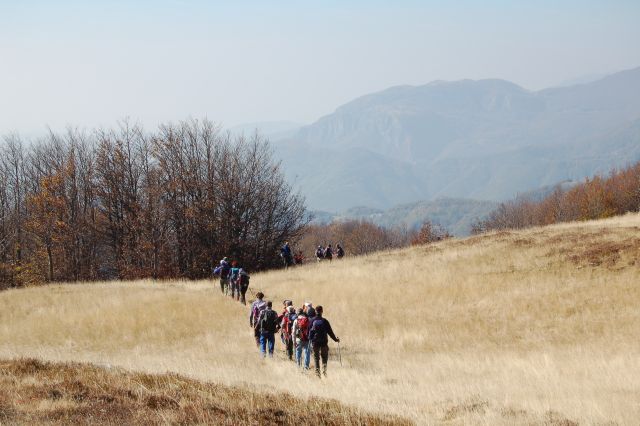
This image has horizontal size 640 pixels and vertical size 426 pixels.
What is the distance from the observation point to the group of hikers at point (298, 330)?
17531mm

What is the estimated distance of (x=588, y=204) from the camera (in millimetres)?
122688

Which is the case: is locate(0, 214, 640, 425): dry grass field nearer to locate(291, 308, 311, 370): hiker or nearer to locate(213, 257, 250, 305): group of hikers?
locate(291, 308, 311, 370): hiker

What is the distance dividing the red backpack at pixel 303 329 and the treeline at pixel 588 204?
8049cm

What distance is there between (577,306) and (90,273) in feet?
170

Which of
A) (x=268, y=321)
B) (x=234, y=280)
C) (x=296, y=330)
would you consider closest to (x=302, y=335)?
(x=296, y=330)

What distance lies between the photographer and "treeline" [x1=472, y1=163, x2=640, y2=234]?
11475 cm

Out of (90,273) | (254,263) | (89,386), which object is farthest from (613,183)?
(89,386)

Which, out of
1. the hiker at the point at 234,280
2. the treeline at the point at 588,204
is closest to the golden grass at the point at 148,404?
the hiker at the point at 234,280

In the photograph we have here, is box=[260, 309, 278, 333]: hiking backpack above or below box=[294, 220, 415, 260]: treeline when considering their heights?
below

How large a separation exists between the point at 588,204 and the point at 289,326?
4605 inches

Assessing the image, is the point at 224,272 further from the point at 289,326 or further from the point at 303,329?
the point at 303,329

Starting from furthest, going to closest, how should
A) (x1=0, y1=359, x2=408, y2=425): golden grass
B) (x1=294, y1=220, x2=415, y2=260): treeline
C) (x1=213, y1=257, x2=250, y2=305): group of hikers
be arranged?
(x1=294, y1=220, x2=415, y2=260): treeline → (x1=213, y1=257, x2=250, y2=305): group of hikers → (x1=0, y1=359, x2=408, y2=425): golden grass

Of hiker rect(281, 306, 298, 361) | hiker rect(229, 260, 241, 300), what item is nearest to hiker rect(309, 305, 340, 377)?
hiker rect(281, 306, 298, 361)

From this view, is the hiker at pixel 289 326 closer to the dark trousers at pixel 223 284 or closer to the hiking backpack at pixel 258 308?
the hiking backpack at pixel 258 308
